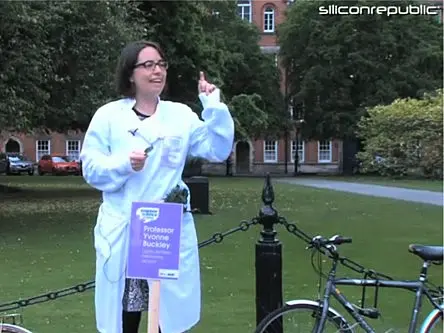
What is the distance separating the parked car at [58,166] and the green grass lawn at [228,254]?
106 feet

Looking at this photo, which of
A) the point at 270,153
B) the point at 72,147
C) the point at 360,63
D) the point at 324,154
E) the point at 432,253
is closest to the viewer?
the point at 432,253

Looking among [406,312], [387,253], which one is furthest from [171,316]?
[387,253]

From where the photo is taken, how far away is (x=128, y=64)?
3.73 metres

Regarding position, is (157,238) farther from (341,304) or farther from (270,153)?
(270,153)

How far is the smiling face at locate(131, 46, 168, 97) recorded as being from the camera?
3701 mm

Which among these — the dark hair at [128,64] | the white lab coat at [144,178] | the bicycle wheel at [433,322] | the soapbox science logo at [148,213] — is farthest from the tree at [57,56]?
the soapbox science logo at [148,213]

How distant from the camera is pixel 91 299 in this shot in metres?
7.93

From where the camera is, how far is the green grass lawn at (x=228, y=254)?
23.7 ft

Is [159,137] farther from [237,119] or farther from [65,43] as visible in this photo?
[237,119]

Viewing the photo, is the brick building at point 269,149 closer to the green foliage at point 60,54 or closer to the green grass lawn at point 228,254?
the green foliage at point 60,54

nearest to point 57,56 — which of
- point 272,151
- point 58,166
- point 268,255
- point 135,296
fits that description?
point 268,255

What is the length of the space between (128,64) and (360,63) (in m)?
47.7

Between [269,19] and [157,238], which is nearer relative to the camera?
[157,238]

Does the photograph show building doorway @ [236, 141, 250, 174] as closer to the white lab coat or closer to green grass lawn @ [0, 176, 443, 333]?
green grass lawn @ [0, 176, 443, 333]
